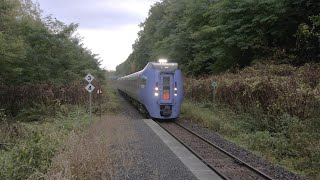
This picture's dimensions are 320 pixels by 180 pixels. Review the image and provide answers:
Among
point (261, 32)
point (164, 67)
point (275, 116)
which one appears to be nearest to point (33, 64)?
point (164, 67)

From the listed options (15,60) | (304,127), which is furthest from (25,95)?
(304,127)

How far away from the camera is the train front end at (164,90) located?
2145cm

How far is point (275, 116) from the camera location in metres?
15.6

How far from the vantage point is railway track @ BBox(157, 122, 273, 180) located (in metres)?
→ 10.1

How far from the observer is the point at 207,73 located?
39562mm

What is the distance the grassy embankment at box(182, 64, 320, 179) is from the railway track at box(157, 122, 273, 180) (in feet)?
4.14

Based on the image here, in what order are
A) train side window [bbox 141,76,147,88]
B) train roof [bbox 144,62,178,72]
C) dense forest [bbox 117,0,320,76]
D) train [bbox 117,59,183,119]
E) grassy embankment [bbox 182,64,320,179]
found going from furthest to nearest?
dense forest [bbox 117,0,320,76] < train side window [bbox 141,76,147,88] < train roof [bbox 144,62,178,72] < train [bbox 117,59,183,119] < grassy embankment [bbox 182,64,320,179]

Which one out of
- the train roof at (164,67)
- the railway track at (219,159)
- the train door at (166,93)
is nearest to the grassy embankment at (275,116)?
the railway track at (219,159)

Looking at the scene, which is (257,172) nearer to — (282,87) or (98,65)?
(282,87)

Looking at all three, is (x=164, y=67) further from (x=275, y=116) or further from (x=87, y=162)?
(x=87, y=162)

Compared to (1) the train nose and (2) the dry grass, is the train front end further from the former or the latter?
(2) the dry grass

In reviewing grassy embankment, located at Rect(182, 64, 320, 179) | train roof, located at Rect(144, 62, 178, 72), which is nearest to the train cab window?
train roof, located at Rect(144, 62, 178, 72)

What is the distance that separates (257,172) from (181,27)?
3667cm

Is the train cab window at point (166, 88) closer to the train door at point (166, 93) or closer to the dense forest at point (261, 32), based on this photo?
the train door at point (166, 93)
